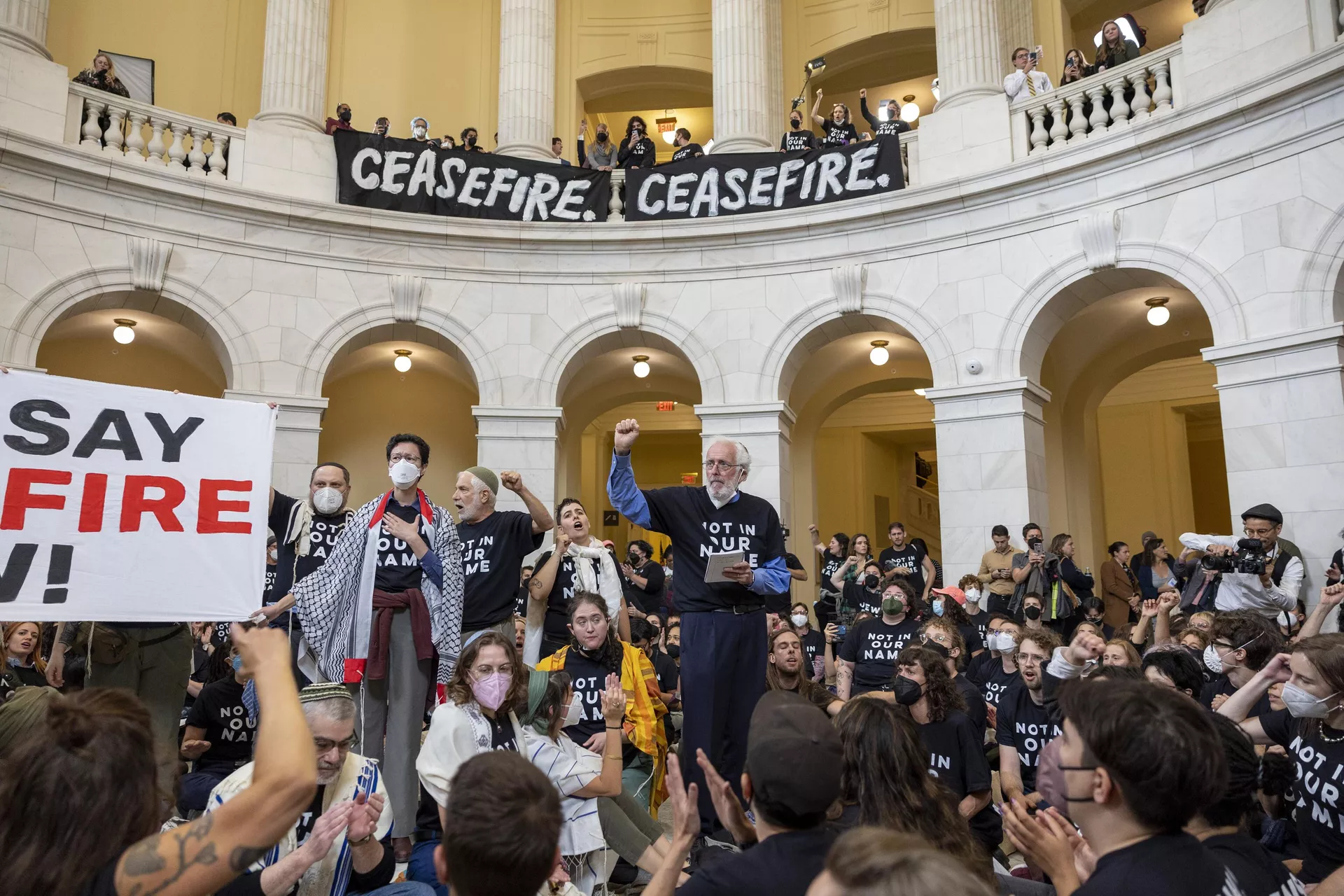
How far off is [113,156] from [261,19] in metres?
6.00

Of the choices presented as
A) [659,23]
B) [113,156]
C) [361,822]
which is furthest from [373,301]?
[361,822]

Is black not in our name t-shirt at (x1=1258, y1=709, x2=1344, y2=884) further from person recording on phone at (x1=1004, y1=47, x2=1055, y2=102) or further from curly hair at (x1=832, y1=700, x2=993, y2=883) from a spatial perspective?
person recording on phone at (x1=1004, y1=47, x2=1055, y2=102)

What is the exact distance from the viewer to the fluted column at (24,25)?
1172 centimetres

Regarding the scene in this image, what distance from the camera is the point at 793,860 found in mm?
2371

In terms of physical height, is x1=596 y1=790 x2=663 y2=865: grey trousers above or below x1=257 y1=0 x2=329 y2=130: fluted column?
below

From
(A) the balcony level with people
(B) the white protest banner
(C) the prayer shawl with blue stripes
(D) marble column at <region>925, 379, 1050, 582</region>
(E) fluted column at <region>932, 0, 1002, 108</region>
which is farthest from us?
(E) fluted column at <region>932, 0, 1002, 108</region>

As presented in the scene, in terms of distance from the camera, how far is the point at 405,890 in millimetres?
3527

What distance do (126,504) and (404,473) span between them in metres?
1.30

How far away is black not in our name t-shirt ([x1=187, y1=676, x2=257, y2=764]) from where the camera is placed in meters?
5.38

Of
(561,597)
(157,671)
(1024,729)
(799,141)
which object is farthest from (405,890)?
(799,141)

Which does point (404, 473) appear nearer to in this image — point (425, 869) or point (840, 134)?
point (425, 869)

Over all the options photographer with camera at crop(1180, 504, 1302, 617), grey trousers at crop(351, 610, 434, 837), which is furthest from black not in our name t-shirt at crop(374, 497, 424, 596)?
photographer with camera at crop(1180, 504, 1302, 617)

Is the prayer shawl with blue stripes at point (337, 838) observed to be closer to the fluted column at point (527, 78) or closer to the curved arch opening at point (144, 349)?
the curved arch opening at point (144, 349)

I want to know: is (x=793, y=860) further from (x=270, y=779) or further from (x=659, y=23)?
(x=659, y=23)
